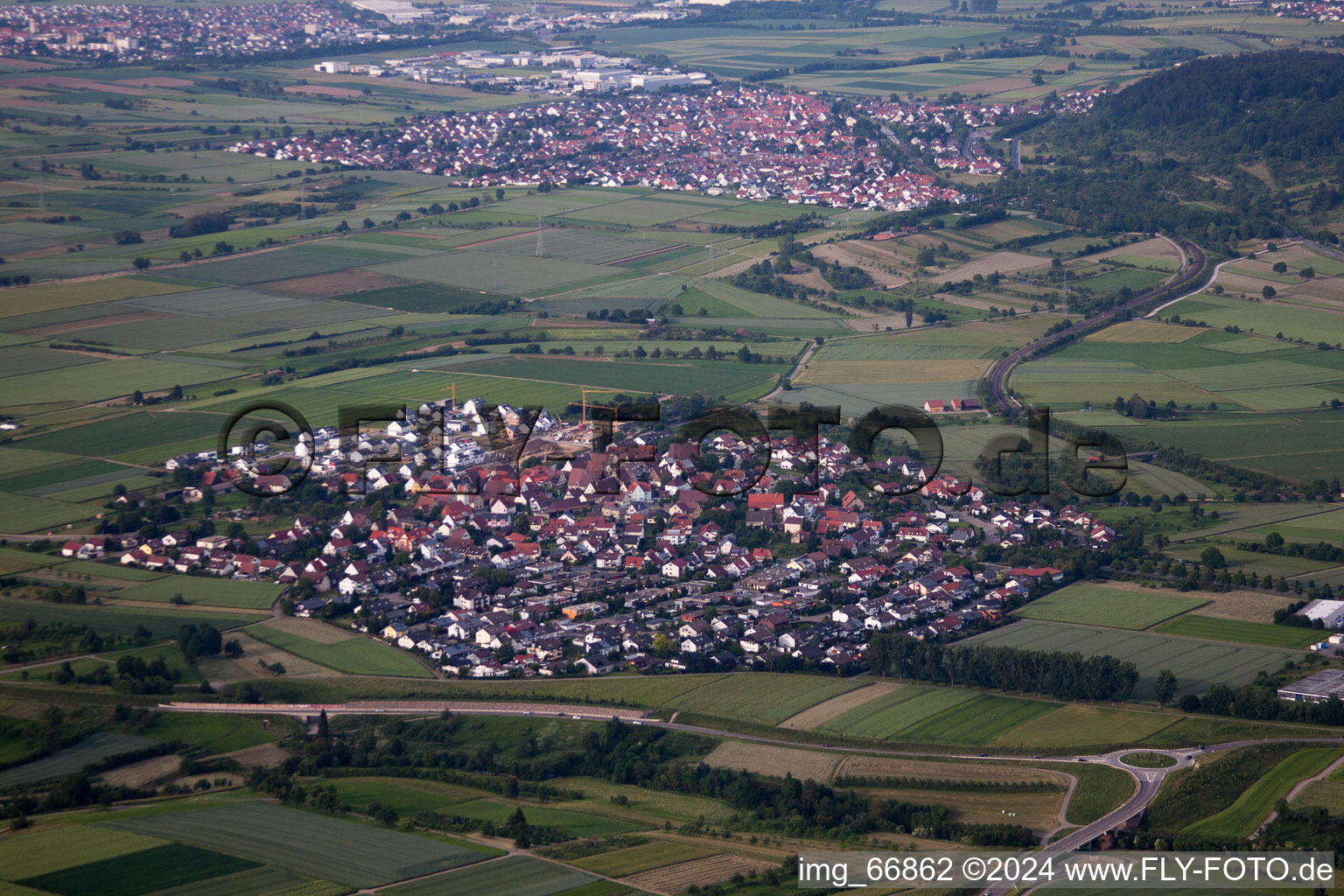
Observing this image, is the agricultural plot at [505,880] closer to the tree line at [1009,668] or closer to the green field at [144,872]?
the green field at [144,872]

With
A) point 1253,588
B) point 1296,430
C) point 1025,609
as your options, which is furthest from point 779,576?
point 1296,430

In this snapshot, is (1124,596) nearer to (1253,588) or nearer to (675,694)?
(1253,588)

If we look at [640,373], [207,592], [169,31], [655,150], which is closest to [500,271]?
[640,373]

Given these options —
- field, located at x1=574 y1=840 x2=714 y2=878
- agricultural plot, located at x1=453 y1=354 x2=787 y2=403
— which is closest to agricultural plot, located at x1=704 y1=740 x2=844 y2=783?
field, located at x1=574 y1=840 x2=714 y2=878

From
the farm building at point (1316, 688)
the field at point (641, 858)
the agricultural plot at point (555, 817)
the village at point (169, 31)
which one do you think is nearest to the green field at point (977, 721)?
the farm building at point (1316, 688)

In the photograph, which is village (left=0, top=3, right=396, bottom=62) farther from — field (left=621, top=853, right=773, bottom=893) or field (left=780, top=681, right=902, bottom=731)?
field (left=621, top=853, right=773, bottom=893)

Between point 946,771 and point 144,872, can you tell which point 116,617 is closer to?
point 144,872

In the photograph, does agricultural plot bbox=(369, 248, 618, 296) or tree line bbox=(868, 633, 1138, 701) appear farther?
agricultural plot bbox=(369, 248, 618, 296)
